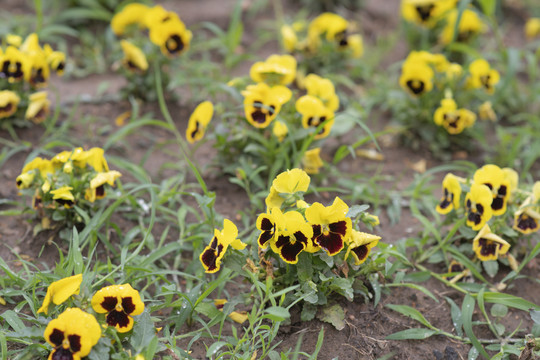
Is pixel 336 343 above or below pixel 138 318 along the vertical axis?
below

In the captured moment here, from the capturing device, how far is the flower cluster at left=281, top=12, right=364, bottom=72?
4.43 meters

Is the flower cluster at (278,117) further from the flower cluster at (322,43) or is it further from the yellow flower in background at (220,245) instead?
the flower cluster at (322,43)

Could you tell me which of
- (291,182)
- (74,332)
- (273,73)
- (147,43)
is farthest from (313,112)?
(74,332)

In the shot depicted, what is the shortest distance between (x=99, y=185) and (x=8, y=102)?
112cm

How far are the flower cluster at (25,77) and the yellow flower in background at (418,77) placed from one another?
7.54 feet

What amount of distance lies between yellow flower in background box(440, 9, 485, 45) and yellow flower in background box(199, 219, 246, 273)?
3346mm

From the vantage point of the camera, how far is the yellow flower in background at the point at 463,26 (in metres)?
4.83

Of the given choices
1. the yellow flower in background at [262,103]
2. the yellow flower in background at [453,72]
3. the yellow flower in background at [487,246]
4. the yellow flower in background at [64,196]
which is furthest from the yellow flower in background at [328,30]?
the yellow flower in background at [64,196]

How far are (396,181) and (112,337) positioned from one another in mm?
2228

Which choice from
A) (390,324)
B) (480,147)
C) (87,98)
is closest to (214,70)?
(87,98)

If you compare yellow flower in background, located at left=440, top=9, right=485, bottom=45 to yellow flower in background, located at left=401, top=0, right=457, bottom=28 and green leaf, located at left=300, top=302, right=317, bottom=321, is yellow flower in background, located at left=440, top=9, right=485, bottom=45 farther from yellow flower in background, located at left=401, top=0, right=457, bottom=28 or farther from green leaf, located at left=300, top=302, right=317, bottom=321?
green leaf, located at left=300, top=302, right=317, bottom=321

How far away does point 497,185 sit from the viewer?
9.19ft

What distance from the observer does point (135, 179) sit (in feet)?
11.3

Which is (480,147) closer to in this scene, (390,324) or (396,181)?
(396,181)
